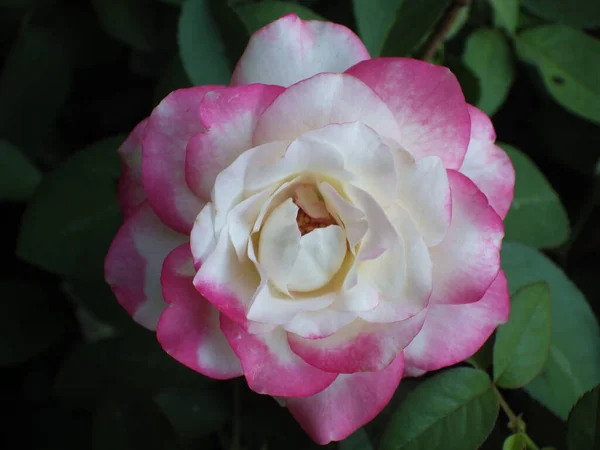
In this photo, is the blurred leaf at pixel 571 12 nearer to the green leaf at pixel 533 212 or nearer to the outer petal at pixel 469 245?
the green leaf at pixel 533 212

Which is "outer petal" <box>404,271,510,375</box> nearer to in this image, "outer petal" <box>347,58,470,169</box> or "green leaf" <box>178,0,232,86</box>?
"outer petal" <box>347,58,470,169</box>

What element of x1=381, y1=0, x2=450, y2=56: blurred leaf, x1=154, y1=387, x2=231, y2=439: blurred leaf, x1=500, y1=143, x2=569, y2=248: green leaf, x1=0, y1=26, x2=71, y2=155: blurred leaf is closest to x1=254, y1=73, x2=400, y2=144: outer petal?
x1=381, y1=0, x2=450, y2=56: blurred leaf

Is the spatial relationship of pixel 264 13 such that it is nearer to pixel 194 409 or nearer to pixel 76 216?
pixel 76 216

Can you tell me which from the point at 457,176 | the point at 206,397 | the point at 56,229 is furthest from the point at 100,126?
the point at 457,176

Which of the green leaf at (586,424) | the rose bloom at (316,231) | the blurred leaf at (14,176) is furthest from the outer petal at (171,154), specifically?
the blurred leaf at (14,176)

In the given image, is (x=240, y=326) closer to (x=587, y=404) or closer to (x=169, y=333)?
(x=169, y=333)

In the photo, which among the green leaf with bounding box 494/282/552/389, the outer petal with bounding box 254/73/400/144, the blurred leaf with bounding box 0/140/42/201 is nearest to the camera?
the outer petal with bounding box 254/73/400/144
